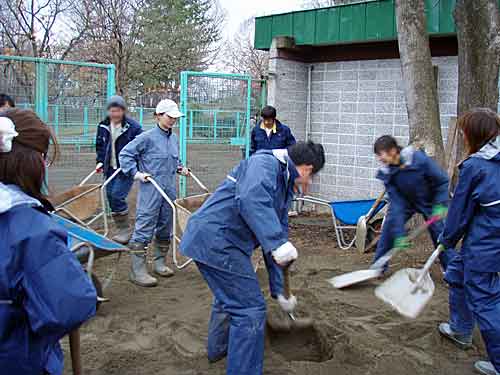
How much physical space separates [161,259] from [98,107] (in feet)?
9.98

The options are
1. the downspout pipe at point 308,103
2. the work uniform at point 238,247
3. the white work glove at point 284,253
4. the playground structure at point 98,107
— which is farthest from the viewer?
the downspout pipe at point 308,103

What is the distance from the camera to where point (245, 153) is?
8.77 m

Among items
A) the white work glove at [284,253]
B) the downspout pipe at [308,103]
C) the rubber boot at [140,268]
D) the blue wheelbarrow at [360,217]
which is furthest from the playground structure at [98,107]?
the white work glove at [284,253]

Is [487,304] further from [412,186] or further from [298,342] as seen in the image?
[412,186]

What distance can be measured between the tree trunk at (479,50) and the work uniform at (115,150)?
11.8 ft

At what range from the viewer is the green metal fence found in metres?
8.45

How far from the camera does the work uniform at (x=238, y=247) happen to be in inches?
122

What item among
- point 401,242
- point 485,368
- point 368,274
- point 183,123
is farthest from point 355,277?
point 183,123

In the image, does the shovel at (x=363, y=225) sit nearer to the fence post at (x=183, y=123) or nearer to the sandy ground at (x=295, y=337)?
the sandy ground at (x=295, y=337)

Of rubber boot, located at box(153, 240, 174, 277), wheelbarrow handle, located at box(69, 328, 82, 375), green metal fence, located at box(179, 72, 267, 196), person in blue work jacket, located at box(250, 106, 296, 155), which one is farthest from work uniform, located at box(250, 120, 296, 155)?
wheelbarrow handle, located at box(69, 328, 82, 375)

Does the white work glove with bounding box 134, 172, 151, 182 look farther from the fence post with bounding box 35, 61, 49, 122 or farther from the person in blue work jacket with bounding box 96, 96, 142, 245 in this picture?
the fence post with bounding box 35, 61, 49, 122

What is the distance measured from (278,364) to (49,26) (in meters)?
18.2

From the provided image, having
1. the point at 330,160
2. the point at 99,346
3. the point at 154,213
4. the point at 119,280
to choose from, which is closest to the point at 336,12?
the point at 330,160

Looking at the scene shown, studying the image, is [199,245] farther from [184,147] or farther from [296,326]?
[184,147]
